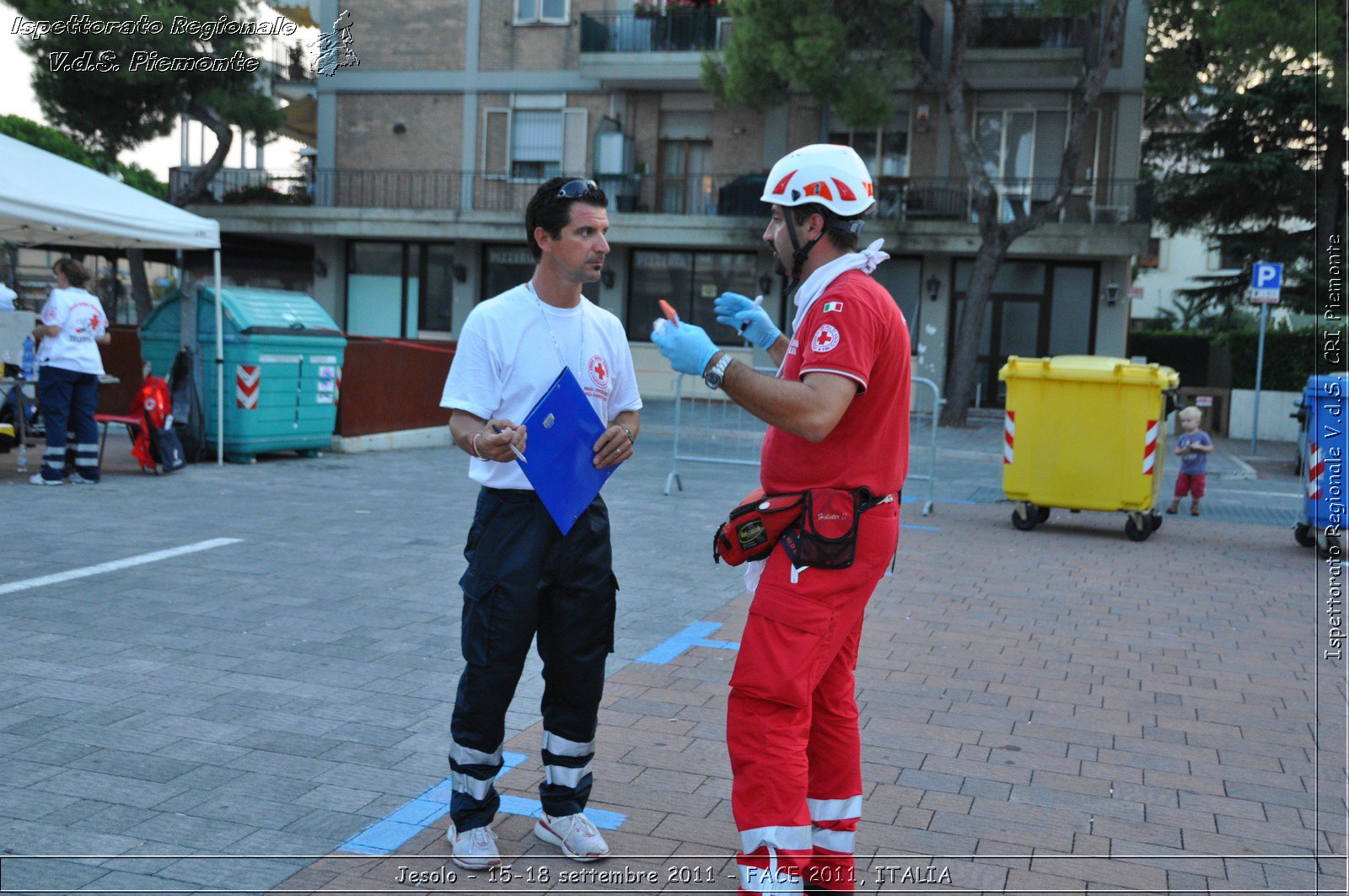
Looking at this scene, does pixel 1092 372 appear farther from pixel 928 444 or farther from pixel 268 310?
pixel 268 310

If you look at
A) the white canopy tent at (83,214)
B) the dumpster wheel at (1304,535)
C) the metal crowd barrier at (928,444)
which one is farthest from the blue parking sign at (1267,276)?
the white canopy tent at (83,214)

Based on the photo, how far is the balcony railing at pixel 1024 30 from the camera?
2497 centimetres

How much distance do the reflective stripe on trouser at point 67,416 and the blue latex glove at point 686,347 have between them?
8540mm

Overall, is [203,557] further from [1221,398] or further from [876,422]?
[1221,398]

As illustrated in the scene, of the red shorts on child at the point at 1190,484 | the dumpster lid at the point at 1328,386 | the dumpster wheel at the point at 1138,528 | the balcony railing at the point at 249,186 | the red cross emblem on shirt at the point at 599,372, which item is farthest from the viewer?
the balcony railing at the point at 249,186

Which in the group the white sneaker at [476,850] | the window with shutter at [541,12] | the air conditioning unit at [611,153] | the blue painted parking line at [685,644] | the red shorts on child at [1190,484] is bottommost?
the blue painted parking line at [685,644]

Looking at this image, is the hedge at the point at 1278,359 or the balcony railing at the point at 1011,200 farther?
the balcony railing at the point at 1011,200

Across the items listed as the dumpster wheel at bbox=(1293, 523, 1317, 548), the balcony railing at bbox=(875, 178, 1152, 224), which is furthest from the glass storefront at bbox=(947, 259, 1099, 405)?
the dumpster wheel at bbox=(1293, 523, 1317, 548)

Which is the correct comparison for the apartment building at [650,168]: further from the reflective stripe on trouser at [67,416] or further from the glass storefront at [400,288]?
the reflective stripe on trouser at [67,416]

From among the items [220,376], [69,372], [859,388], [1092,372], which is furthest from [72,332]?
[859,388]

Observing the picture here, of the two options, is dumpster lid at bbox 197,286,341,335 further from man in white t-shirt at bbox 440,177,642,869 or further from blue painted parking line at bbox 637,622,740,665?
man in white t-shirt at bbox 440,177,642,869

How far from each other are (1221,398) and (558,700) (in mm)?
22838

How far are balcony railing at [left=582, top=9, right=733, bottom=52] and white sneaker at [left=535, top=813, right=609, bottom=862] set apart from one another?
80.7 ft

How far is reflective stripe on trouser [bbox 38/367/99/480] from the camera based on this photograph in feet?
32.9
